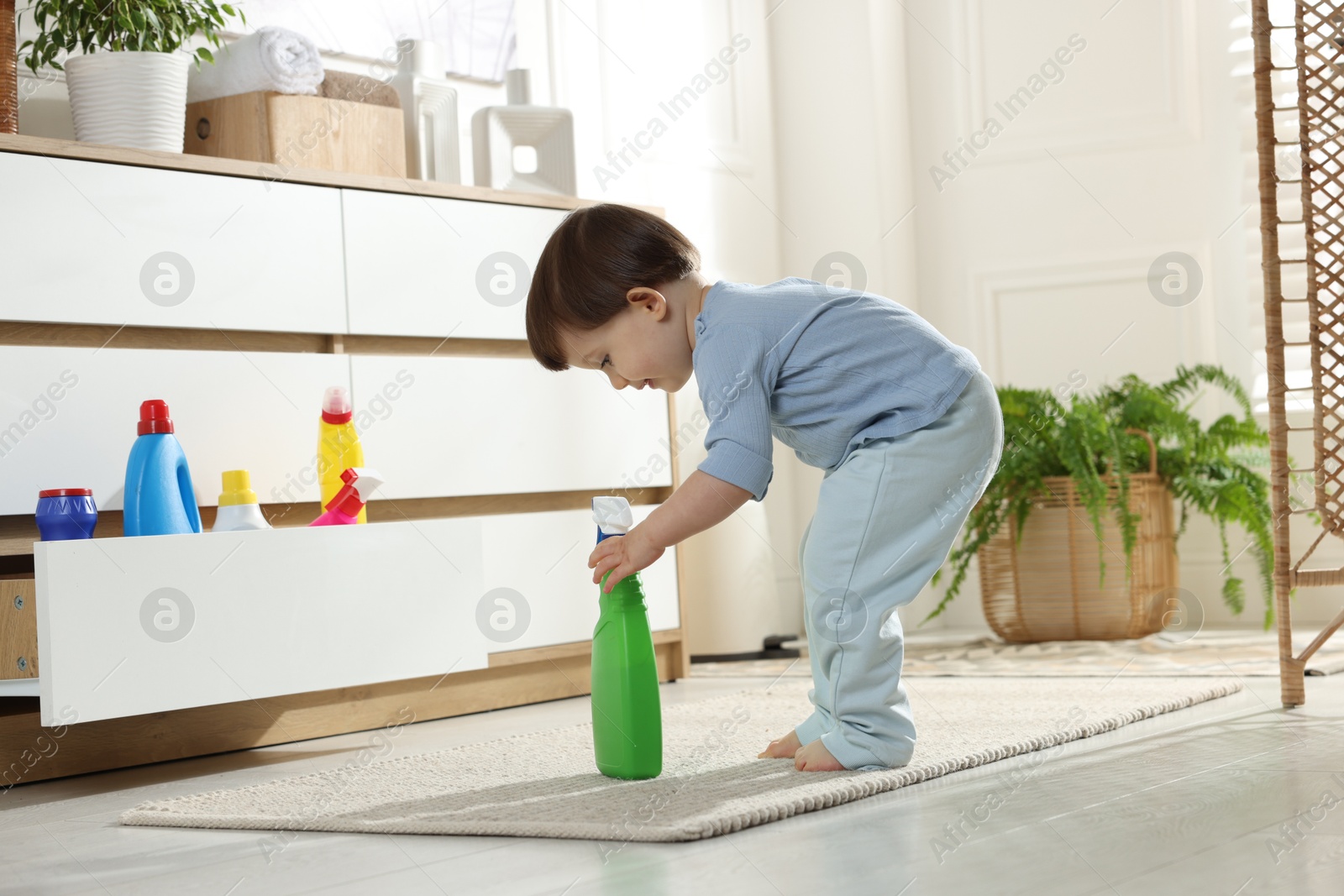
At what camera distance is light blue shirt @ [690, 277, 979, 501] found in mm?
1430

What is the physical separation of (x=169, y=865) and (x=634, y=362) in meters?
0.66

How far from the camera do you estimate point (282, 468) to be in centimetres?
201

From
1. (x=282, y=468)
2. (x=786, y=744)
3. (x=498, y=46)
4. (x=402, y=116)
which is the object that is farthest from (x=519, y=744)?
(x=498, y=46)

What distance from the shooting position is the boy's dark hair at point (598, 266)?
1470 mm

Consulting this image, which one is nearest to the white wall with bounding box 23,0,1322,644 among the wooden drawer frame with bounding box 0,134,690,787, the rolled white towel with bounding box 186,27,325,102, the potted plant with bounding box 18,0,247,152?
the wooden drawer frame with bounding box 0,134,690,787

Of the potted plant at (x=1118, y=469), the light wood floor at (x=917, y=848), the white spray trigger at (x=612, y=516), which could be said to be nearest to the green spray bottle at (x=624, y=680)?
the white spray trigger at (x=612, y=516)

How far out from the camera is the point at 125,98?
199cm

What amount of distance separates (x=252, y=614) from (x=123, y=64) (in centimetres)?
82

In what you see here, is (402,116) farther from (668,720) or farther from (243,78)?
(668,720)

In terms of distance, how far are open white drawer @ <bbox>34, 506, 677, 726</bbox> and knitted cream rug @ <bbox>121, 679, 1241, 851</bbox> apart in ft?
0.52

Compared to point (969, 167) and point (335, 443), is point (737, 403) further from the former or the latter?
point (969, 167)

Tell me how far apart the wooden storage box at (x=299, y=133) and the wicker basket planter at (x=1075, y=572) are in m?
1.45

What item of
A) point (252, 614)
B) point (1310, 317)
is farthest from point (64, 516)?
point (1310, 317)

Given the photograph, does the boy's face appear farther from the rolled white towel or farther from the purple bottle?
the rolled white towel
